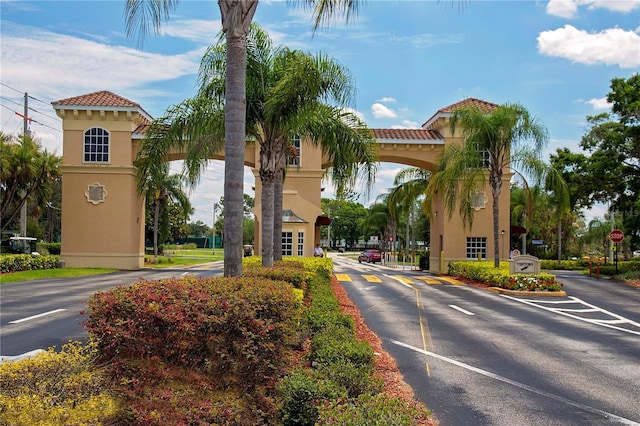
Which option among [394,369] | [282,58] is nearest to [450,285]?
[282,58]

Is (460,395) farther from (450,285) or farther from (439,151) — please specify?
(439,151)

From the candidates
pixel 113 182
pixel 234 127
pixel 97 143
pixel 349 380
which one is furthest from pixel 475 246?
pixel 349 380

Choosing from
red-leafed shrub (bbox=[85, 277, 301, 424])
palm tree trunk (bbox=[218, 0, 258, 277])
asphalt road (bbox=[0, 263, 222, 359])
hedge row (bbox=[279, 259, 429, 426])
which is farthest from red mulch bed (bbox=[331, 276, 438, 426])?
asphalt road (bbox=[0, 263, 222, 359])

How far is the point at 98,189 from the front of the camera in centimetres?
3291

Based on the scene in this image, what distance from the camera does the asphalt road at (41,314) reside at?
10508 millimetres

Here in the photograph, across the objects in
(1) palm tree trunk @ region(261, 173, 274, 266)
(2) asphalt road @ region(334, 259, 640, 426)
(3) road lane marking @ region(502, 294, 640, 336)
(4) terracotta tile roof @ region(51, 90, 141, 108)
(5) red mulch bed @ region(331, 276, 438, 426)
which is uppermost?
(4) terracotta tile roof @ region(51, 90, 141, 108)

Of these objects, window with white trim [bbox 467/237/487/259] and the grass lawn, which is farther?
the grass lawn

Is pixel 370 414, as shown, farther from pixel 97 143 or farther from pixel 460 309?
pixel 97 143

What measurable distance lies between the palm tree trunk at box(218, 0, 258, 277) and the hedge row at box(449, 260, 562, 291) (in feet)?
52.8

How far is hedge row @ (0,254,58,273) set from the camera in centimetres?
2730

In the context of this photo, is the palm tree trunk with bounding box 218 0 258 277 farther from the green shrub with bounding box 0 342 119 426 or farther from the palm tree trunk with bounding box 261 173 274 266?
the palm tree trunk with bounding box 261 173 274 266

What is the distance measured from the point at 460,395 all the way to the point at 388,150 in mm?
25931

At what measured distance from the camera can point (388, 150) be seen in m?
32.8

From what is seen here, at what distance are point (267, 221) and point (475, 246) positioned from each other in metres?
21.4
